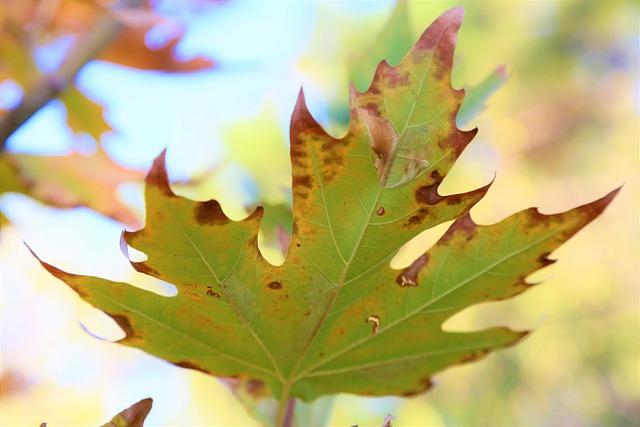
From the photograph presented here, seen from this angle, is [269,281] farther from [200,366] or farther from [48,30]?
[48,30]

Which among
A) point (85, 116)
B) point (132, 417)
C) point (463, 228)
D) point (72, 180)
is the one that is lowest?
point (132, 417)

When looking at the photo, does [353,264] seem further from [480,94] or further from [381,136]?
[480,94]

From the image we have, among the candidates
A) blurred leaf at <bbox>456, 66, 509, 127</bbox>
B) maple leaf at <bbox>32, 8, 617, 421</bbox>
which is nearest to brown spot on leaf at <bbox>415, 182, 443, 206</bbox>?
maple leaf at <bbox>32, 8, 617, 421</bbox>

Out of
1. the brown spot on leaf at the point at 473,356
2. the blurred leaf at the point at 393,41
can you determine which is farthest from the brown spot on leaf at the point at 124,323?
the blurred leaf at the point at 393,41

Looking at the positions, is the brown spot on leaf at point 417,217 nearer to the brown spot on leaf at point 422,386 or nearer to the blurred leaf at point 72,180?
the brown spot on leaf at point 422,386

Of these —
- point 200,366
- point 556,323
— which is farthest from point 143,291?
point 556,323

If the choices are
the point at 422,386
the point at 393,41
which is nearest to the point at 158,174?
the point at 422,386
